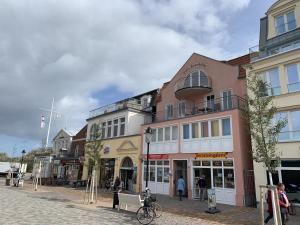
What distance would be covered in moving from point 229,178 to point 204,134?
384 cm

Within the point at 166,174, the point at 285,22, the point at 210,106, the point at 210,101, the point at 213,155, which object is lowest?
the point at 166,174

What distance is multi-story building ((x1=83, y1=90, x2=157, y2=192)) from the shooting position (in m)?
27.7

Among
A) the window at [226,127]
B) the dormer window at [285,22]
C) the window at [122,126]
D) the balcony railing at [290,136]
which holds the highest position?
the dormer window at [285,22]

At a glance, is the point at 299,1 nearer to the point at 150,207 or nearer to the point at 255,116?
the point at 255,116

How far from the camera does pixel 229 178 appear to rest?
19719 mm

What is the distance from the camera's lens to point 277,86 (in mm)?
18703

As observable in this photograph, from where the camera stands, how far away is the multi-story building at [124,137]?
27703 mm

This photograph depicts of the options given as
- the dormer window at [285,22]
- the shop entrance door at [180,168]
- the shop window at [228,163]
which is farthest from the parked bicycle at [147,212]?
the dormer window at [285,22]

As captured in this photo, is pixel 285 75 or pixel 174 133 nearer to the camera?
pixel 285 75

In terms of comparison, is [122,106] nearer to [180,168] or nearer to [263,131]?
[180,168]

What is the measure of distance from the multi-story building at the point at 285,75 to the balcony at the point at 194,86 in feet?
17.0

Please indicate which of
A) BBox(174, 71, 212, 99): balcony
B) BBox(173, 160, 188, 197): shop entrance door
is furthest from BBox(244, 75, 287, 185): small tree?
BBox(174, 71, 212, 99): balcony

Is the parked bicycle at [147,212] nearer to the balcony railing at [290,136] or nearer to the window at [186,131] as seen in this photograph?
the balcony railing at [290,136]

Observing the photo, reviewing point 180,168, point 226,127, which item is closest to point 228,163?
point 226,127
